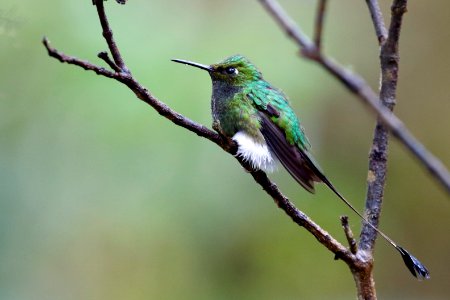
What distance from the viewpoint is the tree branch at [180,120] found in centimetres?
→ 136

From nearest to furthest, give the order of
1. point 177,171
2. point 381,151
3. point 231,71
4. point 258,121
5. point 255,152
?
point 381,151
point 255,152
point 258,121
point 231,71
point 177,171

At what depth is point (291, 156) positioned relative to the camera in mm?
2119

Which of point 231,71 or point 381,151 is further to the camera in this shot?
point 231,71

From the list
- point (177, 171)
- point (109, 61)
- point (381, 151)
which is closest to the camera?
point (109, 61)

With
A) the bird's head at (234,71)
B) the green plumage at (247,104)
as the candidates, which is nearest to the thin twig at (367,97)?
the green plumage at (247,104)

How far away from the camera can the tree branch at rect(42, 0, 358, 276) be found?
4.46 ft

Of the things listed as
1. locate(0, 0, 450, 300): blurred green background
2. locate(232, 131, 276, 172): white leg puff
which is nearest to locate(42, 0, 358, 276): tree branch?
locate(232, 131, 276, 172): white leg puff

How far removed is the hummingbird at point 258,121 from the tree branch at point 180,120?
35cm

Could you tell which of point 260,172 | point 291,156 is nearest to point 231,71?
point 291,156

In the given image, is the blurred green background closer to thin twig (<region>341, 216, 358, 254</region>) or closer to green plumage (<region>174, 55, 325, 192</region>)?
green plumage (<region>174, 55, 325, 192</region>)

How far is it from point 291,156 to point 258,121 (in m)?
0.27

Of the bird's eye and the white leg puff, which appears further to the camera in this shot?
the bird's eye

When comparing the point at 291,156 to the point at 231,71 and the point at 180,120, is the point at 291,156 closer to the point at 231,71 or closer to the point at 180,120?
the point at 231,71

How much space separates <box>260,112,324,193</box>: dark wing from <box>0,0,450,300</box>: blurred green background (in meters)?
1.06
